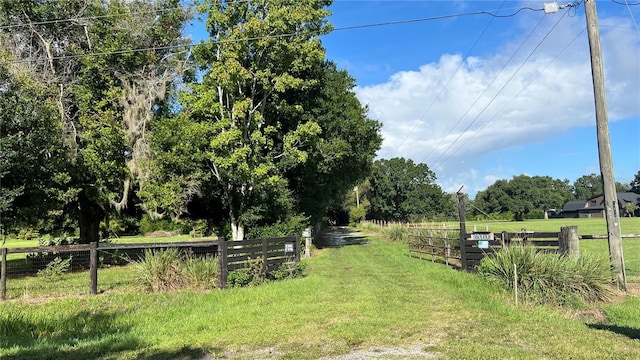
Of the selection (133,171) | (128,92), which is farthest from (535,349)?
(128,92)

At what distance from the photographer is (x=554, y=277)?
8.87 meters

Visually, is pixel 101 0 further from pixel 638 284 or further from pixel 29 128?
pixel 638 284

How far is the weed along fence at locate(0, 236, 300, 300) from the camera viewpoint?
11164 millimetres

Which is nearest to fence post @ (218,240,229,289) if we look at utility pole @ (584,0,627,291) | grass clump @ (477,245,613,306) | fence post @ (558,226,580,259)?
grass clump @ (477,245,613,306)

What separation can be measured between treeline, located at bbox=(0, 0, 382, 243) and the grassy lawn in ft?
25.4

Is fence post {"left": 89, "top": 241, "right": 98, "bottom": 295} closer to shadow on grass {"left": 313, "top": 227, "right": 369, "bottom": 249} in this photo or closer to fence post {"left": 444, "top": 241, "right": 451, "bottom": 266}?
fence post {"left": 444, "top": 241, "right": 451, "bottom": 266}

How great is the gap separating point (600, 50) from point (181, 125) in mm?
13945

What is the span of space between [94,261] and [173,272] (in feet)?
6.28

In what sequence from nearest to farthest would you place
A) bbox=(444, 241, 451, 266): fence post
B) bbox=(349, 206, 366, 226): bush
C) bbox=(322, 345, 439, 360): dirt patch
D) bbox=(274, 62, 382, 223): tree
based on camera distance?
bbox=(322, 345, 439, 360): dirt patch
bbox=(444, 241, 451, 266): fence post
bbox=(274, 62, 382, 223): tree
bbox=(349, 206, 366, 226): bush

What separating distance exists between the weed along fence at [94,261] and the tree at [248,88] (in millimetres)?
5564

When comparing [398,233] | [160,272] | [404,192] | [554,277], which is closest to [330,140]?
[398,233]

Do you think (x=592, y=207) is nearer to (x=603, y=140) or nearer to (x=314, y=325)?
(x=603, y=140)

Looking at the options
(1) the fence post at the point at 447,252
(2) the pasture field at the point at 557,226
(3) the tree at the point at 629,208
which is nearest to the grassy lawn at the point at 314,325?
(1) the fence post at the point at 447,252

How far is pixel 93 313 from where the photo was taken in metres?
8.92
